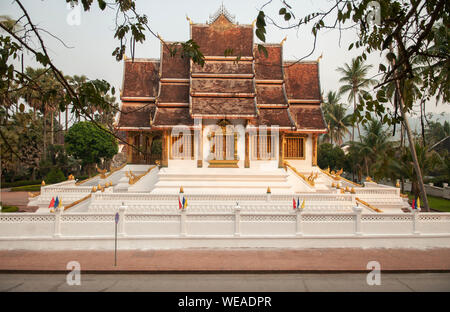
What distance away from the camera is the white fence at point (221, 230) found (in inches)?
384

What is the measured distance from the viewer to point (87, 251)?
959cm

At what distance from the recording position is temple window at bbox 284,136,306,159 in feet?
65.2

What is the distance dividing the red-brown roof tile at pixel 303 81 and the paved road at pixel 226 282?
46.2ft

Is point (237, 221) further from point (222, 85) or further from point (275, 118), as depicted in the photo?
point (222, 85)

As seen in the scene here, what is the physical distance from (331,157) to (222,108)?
1006 inches

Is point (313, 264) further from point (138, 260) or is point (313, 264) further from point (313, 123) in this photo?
point (313, 123)

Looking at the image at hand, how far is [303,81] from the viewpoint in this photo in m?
20.9

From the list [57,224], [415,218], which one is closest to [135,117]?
[57,224]

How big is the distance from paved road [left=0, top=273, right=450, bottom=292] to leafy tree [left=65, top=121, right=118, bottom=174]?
33.5m

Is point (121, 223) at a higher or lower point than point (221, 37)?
lower

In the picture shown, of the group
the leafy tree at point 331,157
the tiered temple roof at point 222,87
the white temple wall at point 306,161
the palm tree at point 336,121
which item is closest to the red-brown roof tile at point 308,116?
the tiered temple roof at point 222,87

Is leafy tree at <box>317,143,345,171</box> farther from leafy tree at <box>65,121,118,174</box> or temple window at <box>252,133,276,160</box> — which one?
leafy tree at <box>65,121,118,174</box>
